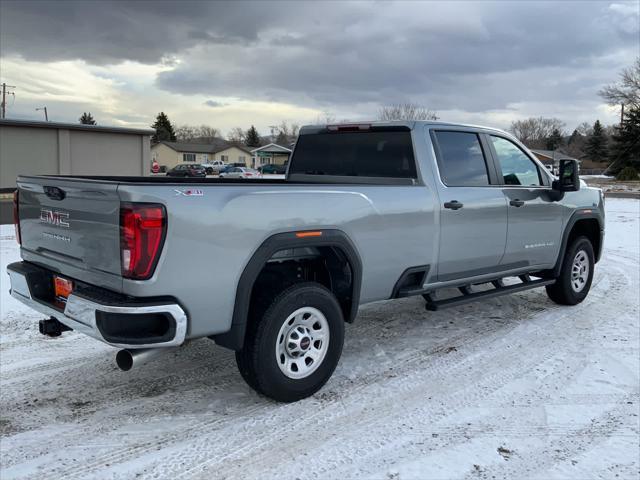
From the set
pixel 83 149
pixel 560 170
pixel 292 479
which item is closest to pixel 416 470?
pixel 292 479

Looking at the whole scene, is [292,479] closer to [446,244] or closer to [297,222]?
[297,222]

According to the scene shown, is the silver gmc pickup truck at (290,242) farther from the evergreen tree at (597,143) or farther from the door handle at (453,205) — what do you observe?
the evergreen tree at (597,143)

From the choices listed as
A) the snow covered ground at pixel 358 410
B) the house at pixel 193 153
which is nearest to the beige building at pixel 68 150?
the snow covered ground at pixel 358 410

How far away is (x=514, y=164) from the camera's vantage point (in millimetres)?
6031

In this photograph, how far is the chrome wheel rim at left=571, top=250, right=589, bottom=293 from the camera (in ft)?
22.5

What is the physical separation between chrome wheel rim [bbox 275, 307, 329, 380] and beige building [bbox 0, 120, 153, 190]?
26790 mm

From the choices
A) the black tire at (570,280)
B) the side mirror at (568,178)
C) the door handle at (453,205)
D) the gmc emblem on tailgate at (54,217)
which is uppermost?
the side mirror at (568,178)

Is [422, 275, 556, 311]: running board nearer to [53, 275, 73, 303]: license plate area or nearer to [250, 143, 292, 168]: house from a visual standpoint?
[53, 275, 73, 303]: license plate area

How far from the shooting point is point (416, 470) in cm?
323

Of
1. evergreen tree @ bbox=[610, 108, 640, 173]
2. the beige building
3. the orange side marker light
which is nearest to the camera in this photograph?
the orange side marker light

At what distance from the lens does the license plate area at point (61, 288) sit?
378 centimetres

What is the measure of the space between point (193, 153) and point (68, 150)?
7200cm

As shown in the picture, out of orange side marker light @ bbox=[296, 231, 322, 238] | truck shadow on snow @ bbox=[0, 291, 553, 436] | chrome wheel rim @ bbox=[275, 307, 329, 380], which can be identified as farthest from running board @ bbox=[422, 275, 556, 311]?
orange side marker light @ bbox=[296, 231, 322, 238]

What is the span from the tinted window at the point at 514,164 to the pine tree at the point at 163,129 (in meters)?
106
